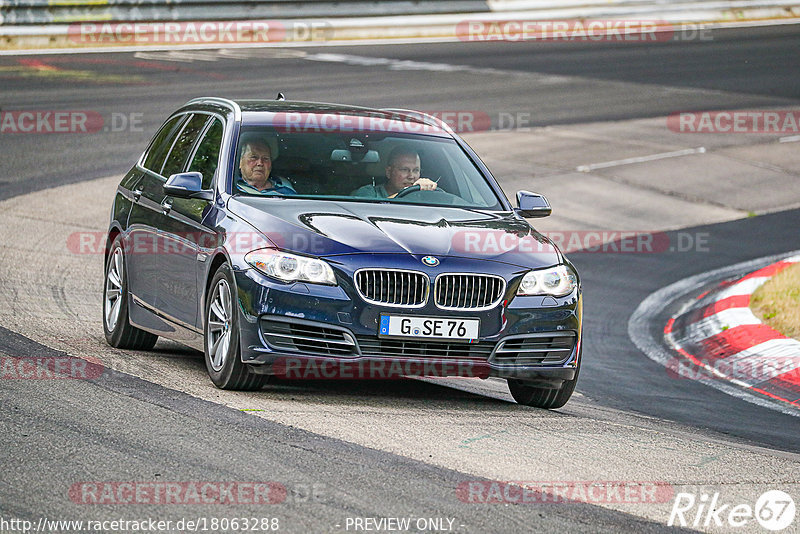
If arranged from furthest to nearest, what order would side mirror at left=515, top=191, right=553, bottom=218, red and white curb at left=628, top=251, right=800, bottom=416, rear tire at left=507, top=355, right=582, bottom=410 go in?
red and white curb at left=628, top=251, right=800, bottom=416, side mirror at left=515, top=191, right=553, bottom=218, rear tire at left=507, top=355, right=582, bottom=410

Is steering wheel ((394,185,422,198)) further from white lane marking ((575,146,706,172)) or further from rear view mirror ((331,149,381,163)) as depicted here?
white lane marking ((575,146,706,172))

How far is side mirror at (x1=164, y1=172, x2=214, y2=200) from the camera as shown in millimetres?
8086

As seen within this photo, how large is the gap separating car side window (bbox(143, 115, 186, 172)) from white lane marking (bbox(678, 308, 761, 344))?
454 cm

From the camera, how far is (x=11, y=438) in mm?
6039

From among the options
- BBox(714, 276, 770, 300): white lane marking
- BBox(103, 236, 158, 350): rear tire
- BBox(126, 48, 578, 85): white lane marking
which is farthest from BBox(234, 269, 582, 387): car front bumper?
BBox(126, 48, 578, 85): white lane marking

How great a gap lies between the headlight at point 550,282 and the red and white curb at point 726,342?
2149 millimetres

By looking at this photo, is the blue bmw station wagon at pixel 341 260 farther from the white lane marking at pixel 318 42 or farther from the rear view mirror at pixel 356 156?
the white lane marking at pixel 318 42

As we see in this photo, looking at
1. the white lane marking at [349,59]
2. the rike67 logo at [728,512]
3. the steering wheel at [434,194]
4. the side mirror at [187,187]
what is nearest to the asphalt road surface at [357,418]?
the rike67 logo at [728,512]

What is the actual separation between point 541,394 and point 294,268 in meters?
1.77

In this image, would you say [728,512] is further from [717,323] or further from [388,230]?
[717,323]

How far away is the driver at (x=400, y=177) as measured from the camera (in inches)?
332

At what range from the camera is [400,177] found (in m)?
8.56

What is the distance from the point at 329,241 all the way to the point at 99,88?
55.0 ft

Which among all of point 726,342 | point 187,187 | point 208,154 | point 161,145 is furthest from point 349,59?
point 187,187
